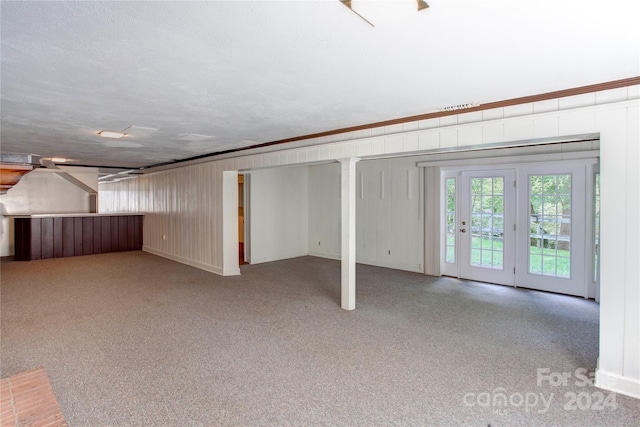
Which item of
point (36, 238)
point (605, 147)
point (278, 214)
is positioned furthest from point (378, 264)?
point (36, 238)

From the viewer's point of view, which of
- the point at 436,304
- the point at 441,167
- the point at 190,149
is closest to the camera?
the point at 436,304

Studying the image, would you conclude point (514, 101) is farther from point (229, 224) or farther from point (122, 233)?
point (122, 233)

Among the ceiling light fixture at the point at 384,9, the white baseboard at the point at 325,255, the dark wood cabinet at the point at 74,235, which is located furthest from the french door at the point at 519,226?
the dark wood cabinet at the point at 74,235

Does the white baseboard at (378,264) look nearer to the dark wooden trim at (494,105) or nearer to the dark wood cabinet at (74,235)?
Result: the dark wooden trim at (494,105)

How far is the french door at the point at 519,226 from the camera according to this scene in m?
5.09

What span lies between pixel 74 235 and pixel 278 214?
17.4 ft

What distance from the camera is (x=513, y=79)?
2.50 m

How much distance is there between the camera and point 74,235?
8742 mm

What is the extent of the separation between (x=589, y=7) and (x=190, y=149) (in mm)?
5470

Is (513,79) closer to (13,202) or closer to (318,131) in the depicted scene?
(318,131)

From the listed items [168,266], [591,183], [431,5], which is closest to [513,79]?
[431,5]

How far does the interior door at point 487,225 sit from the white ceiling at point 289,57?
10.4 feet

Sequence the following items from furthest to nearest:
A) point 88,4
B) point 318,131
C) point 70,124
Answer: point 318,131 → point 70,124 → point 88,4

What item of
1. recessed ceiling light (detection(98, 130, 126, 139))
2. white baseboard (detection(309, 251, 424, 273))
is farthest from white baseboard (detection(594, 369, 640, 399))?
recessed ceiling light (detection(98, 130, 126, 139))
